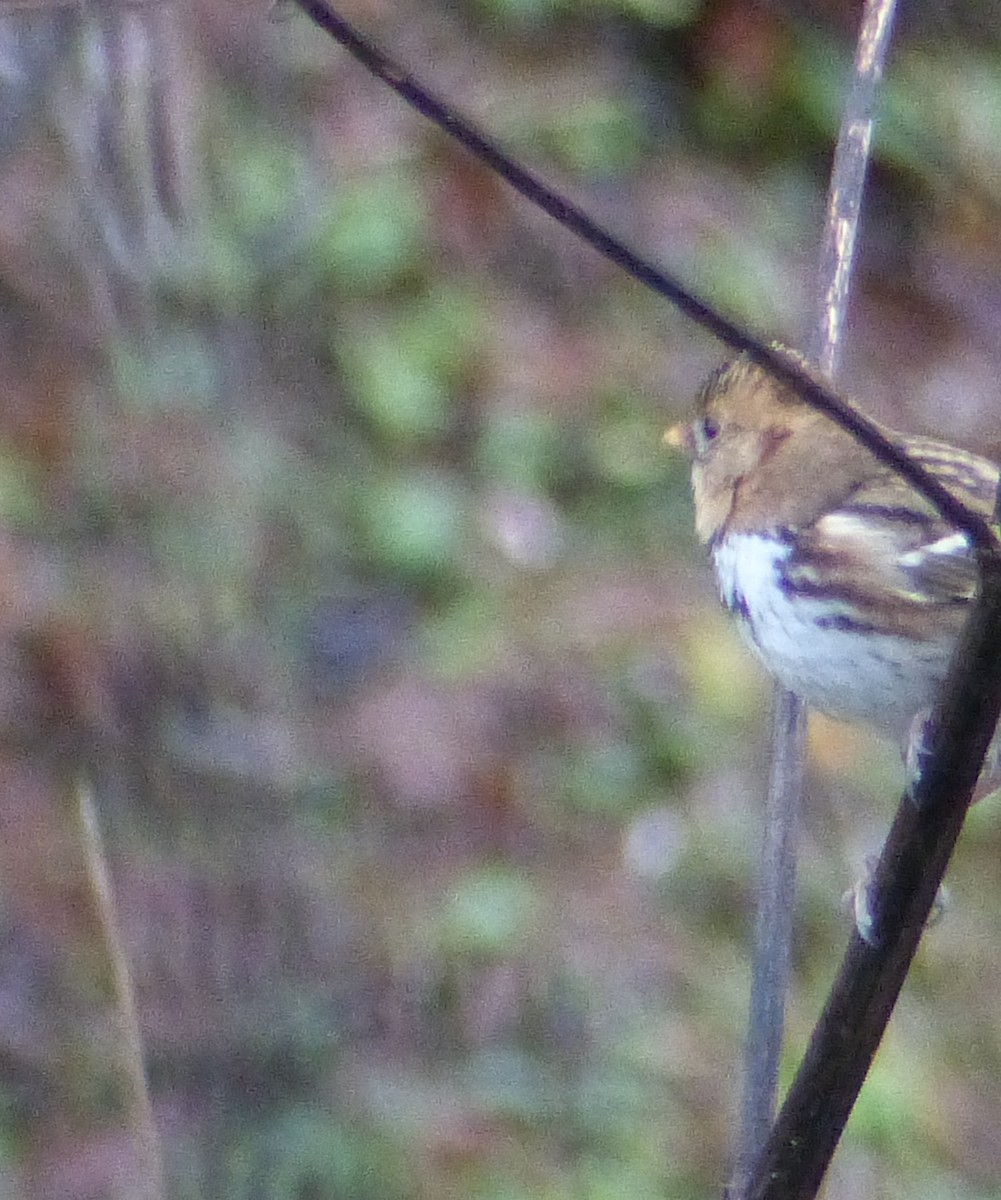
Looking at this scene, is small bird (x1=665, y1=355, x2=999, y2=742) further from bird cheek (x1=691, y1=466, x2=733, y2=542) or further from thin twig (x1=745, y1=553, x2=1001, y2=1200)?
thin twig (x1=745, y1=553, x2=1001, y2=1200)

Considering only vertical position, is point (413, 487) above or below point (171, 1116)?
below

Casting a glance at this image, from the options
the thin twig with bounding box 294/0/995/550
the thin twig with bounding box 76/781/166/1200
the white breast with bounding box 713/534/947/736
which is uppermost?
the thin twig with bounding box 294/0/995/550

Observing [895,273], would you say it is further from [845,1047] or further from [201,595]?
[845,1047]

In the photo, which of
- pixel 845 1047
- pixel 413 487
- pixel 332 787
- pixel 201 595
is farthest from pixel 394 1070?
pixel 845 1047

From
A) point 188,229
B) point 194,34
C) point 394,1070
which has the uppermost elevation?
point 188,229

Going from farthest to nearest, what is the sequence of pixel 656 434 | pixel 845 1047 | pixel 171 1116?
pixel 656 434
pixel 171 1116
pixel 845 1047

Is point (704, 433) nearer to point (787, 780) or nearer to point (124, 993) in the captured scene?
point (787, 780)

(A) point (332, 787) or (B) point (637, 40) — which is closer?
(A) point (332, 787)

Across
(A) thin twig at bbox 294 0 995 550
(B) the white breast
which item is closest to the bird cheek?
(B) the white breast

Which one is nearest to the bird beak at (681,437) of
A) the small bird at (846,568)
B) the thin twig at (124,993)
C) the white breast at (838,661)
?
the small bird at (846,568)
